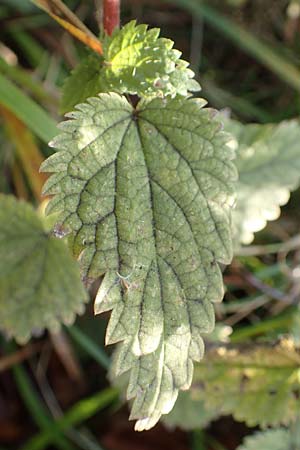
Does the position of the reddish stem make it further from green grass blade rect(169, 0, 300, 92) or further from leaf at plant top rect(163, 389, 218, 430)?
green grass blade rect(169, 0, 300, 92)

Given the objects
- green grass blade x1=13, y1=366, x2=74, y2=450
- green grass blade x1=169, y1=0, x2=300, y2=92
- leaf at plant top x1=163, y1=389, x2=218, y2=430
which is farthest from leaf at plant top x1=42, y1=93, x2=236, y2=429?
green grass blade x1=169, y1=0, x2=300, y2=92

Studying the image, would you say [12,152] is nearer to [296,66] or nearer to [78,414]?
[78,414]

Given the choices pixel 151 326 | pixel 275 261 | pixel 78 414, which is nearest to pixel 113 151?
pixel 151 326

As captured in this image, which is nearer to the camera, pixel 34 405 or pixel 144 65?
pixel 144 65

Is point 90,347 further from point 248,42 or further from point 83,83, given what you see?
point 248,42

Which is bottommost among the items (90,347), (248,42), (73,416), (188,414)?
(188,414)

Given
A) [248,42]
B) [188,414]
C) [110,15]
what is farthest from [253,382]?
[248,42]

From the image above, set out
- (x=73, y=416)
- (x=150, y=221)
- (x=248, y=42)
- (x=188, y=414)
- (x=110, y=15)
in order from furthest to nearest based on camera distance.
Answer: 1. (x=248, y=42)
2. (x=73, y=416)
3. (x=188, y=414)
4. (x=110, y=15)
5. (x=150, y=221)
